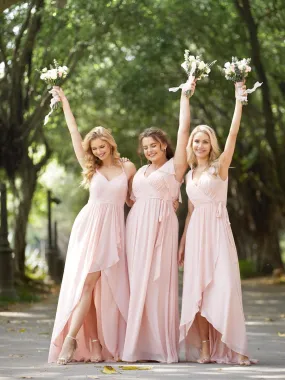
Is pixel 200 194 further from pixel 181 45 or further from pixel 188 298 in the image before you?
pixel 181 45

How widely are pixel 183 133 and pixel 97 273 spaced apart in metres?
1.69

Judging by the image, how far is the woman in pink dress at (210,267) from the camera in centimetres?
1025

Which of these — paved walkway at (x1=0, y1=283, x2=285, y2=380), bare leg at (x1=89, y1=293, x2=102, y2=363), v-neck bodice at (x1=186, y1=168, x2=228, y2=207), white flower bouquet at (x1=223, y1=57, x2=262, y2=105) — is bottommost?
paved walkway at (x1=0, y1=283, x2=285, y2=380)

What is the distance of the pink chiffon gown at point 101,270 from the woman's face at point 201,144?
83 centimetres

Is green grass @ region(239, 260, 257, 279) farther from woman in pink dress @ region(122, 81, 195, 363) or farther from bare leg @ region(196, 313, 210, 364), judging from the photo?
bare leg @ region(196, 313, 210, 364)

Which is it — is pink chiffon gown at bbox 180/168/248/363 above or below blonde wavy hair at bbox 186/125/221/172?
below

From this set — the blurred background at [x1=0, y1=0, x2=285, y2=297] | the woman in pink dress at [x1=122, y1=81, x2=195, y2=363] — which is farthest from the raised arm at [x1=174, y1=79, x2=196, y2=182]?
the blurred background at [x1=0, y1=0, x2=285, y2=297]

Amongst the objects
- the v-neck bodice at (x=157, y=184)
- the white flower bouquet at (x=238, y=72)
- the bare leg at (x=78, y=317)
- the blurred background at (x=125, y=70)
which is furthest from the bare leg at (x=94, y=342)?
the blurred background at (x=125, y=70)

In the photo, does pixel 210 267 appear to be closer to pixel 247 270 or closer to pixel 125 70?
pixel 125 70

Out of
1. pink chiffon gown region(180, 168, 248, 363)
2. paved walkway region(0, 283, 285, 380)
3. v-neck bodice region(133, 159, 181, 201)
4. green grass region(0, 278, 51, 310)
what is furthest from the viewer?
green grass region(0, 278, 51, 310)

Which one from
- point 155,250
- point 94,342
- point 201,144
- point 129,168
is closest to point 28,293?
point 129,168

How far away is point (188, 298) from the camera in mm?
10438

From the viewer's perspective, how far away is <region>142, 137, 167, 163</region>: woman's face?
10.9 meters

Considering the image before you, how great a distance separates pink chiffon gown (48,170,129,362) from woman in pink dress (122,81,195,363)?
0.16 metres
